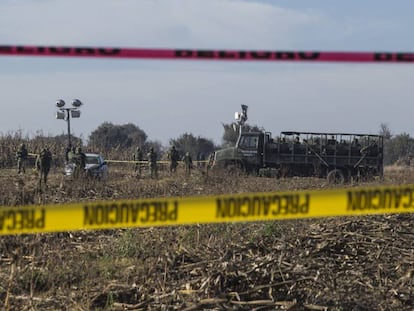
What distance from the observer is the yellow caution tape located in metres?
5.13

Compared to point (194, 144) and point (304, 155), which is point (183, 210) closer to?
point (304, 155)

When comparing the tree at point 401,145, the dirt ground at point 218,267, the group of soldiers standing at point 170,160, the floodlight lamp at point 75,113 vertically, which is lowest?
the dirt ground at point 218,267

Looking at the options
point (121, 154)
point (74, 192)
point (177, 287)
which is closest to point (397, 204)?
point (177, 287)

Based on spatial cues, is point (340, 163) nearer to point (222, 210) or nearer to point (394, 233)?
point (394, 233)

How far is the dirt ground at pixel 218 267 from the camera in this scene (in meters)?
6.54

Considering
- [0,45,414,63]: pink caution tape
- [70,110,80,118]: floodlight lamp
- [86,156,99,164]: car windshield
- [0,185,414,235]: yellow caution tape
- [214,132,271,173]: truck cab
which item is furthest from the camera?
[70,110,80,118]: floodlight lamp

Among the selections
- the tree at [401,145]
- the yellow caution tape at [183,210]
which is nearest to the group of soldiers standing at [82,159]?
the tree at [401,145]

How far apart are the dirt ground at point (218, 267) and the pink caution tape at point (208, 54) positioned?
2368mm

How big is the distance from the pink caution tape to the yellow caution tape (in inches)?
39.7

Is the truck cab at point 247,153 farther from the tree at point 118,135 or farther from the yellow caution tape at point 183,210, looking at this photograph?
the tree at point 118,135

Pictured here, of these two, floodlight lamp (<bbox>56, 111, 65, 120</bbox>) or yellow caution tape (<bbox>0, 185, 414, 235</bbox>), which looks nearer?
yellow caution tape (<bbox>0, 185, 414, 235</bbox>)

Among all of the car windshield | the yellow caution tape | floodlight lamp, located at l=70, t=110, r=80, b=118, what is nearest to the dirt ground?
the yellow caution tape

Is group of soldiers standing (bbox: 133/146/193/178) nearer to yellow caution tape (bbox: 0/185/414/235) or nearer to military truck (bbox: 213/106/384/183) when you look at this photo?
military truck (bbox: 213/106/384/183)

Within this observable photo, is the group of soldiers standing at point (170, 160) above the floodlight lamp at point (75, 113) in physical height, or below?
below
